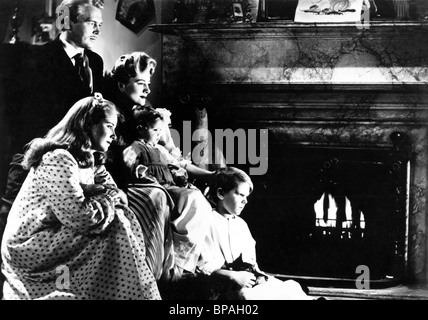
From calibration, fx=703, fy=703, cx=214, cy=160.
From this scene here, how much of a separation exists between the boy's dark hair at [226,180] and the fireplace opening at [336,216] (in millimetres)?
71

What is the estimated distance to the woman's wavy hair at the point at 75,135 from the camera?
3.11 metres

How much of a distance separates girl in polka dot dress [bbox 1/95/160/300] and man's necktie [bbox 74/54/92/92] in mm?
288

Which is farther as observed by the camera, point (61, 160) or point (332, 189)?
point (332, 189)

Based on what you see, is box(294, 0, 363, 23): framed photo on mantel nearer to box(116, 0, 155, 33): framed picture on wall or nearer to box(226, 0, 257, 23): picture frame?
box(226, 0, 257, 23): picture frame

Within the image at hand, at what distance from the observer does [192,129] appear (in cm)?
336

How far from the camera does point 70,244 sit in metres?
3.05

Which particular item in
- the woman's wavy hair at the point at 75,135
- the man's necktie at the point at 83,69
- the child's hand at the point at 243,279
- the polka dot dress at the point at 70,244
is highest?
the man's necktie at the point at 83,69

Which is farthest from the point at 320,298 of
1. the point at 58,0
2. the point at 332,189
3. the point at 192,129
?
the point at 58,0

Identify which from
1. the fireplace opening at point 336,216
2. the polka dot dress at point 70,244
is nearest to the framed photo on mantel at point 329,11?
the fireplace opening at point 336,216

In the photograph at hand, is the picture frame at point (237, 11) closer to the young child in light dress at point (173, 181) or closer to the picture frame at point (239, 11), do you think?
the picture frame at point (239, 11)

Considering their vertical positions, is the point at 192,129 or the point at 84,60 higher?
the point at 84,60
